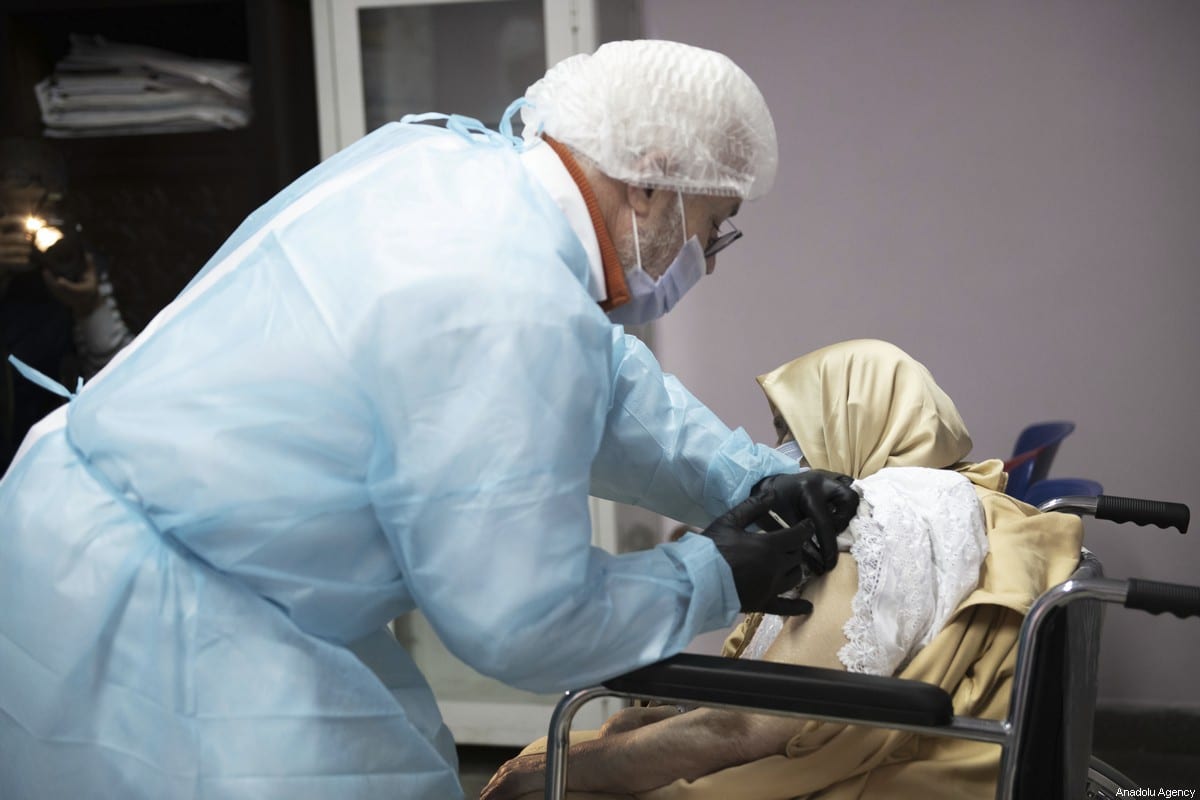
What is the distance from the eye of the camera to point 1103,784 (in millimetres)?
1595

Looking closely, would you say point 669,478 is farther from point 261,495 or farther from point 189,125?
point 189,125

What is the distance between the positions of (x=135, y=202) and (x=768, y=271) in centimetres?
147

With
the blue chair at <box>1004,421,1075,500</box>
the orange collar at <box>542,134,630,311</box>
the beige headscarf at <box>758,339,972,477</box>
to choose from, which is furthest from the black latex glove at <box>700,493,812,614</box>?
the blue chair at <box>1004,421,1075,500</box>

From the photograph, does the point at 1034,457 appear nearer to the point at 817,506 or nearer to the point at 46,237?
the point at 817,506

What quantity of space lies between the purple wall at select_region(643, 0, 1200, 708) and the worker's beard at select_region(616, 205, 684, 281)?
1.67m

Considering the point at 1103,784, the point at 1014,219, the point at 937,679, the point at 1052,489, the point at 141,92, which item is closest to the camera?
the point at 937,679

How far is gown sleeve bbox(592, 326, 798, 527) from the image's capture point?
61.0 inches

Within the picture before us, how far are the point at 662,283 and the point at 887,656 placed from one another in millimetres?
496

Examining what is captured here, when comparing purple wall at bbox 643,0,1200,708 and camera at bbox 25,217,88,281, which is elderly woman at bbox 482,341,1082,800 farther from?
camera at bbox 25,217,88,281

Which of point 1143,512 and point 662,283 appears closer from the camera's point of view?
point 662,283

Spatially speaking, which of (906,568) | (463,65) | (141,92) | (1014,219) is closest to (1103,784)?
(906,568)

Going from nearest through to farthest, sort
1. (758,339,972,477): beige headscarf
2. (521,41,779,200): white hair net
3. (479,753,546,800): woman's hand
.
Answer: (521,41,779,200): white hair net, (479,753,546,800): woman's hand, (758,339,972,477): beige headscarf

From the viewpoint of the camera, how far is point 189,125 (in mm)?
2549

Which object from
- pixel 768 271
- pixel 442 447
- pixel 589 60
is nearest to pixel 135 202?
pixel 768 271
